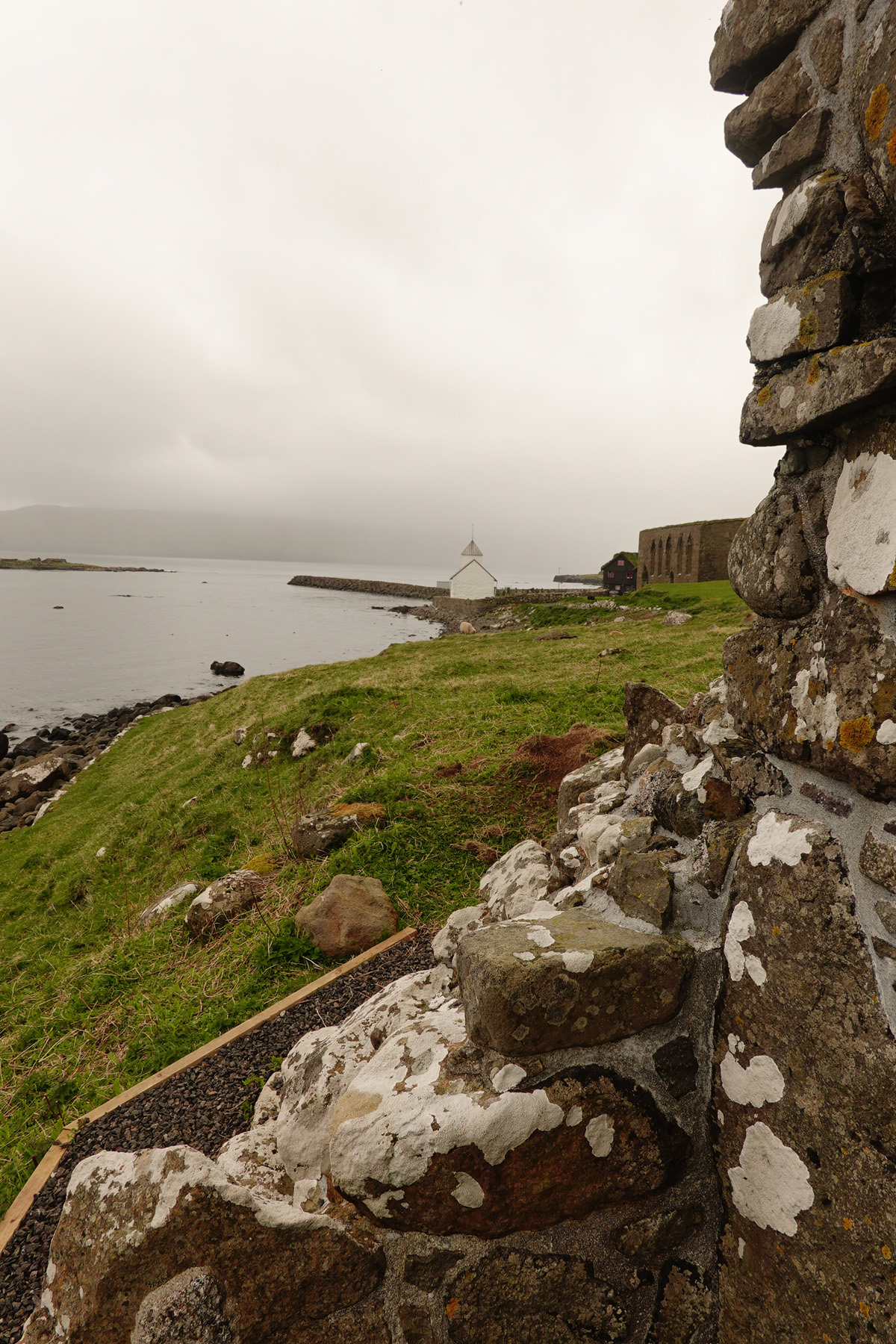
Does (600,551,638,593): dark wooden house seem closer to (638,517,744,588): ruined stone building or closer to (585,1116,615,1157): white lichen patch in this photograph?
(638,517,744,588): ruined stone building

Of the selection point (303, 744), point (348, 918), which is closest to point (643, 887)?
point (348, 918)

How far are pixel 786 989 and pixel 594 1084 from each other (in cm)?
74

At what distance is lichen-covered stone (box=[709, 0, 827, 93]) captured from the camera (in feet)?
6.42

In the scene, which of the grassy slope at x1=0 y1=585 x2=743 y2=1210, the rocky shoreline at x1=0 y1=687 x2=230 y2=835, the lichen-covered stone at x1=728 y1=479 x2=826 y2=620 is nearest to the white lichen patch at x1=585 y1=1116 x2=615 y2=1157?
the lichen-covered stone at x1=728 y1=479 x2=826 y2=620

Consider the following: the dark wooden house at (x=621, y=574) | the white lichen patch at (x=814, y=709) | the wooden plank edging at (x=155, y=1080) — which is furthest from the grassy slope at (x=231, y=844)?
the dark wooden house at (x=621, y=574)

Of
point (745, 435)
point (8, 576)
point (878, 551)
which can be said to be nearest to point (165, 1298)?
point (878, 551)

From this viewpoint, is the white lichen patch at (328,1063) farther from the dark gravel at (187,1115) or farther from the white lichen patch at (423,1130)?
the white lichen patch at (423,1130)

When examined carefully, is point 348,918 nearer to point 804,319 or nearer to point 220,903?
point 220,903

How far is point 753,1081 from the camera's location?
2.05 metres

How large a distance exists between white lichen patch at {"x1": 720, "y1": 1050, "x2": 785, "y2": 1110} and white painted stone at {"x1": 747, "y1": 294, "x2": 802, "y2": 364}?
2.30m

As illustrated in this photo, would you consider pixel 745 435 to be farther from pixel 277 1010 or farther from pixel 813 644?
pixel 277 1010

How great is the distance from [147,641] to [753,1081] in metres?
53.4

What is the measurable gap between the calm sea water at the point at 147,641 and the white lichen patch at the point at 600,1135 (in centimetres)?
2876

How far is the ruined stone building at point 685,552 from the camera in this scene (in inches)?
1863
